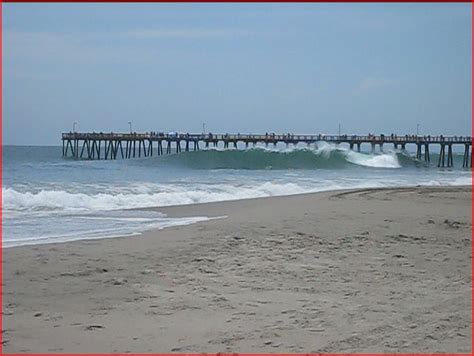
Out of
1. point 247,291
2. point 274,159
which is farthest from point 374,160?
point 247,291

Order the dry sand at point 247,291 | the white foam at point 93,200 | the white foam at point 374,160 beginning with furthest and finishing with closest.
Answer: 1. the white foam at point 374,160
2. the white foam at point 93,200
3. the dry sand at point 247,291

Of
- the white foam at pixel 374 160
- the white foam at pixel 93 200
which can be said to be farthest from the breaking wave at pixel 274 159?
the white foam at pixel 93 200

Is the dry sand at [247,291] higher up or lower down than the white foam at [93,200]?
higher up

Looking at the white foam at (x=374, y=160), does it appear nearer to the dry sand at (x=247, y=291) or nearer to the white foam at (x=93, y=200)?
the white foam at (x=93, y=200)

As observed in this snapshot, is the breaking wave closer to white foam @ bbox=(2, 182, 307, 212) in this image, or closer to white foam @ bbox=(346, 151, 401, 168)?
white foam @ bbox=(346, 151, 401, 168)

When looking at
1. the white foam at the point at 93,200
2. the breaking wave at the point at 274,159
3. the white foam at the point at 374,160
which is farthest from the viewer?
the white foam at the point at 374,160

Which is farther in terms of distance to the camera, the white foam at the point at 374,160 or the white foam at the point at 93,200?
the white foam at the point at 374,160

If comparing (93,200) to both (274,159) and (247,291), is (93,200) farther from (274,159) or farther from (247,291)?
(274,159)

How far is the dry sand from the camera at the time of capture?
443 centimetres

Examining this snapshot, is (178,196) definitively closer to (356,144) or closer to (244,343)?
(244,343)

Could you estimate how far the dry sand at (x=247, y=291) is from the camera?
14.5 feet

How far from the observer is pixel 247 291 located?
584 centimetres

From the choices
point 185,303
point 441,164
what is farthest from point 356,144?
point 185,303

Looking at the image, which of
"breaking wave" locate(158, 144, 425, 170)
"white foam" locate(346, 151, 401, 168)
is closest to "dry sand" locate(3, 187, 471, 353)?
"breaking wave" locate(158, 144, 425, 170)
